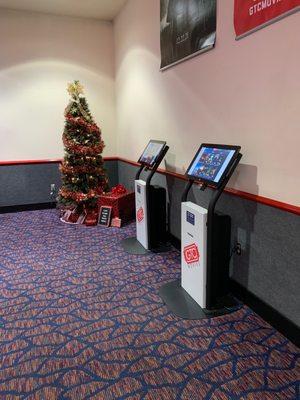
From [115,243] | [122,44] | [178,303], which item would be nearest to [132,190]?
[115,243]

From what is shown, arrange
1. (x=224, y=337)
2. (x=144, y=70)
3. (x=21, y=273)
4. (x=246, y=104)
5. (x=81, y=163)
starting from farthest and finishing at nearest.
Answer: (x=81, y=163)
(x=144, y=70)
(x=21, y=273)
(x=246, y=104)
(x=224, y=337)

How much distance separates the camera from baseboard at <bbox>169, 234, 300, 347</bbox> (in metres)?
2.05

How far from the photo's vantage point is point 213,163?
2.34 m

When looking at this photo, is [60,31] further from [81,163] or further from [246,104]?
[246,104]

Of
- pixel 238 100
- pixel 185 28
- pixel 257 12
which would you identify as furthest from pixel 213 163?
pixel 185 28

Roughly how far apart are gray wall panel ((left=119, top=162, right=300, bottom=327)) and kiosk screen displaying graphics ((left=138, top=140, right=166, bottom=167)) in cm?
97

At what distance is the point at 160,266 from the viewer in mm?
3184

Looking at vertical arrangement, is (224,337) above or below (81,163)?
below

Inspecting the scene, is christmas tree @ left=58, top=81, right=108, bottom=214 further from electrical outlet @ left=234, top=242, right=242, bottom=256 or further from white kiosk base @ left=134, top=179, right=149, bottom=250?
electrical outlet @ left=234, top=242, right=242, bottom=256

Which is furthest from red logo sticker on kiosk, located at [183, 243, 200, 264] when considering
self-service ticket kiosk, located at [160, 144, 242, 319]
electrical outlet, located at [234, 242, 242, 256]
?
electrical outlet, located at [234, 242, 242, 256]

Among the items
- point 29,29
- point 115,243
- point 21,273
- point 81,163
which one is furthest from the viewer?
point 29,29

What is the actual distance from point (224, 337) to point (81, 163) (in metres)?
3.25

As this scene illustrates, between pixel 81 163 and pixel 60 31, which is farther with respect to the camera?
pixel 60 31

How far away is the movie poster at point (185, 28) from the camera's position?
2674 millimetres
